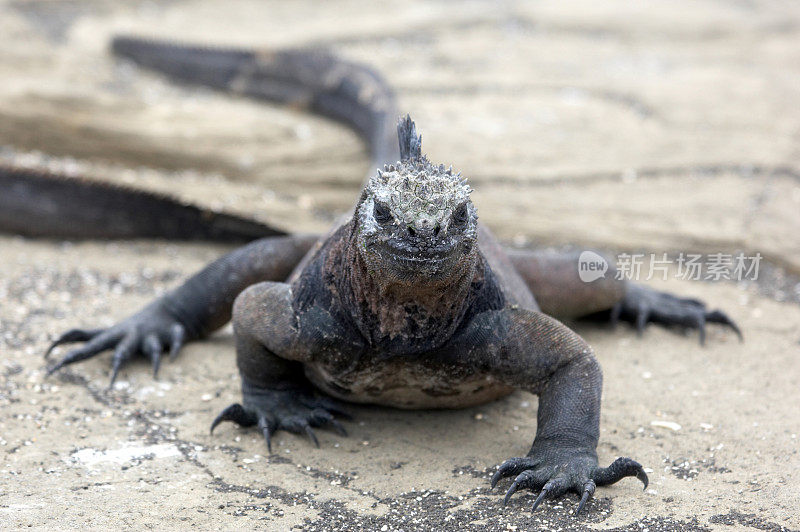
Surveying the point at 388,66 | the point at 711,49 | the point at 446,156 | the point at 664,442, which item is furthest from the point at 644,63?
the point at 664,442

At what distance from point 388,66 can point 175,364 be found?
19.8ft

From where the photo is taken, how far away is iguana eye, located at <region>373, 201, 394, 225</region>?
12.0 feet

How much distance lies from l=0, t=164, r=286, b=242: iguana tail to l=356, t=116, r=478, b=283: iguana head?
3.14 m

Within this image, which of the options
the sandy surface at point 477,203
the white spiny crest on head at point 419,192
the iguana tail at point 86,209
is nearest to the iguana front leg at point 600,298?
the sandy surface at point 477,203

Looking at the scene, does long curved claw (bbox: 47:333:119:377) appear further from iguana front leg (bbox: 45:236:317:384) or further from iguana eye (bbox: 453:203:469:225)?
iguana eye (bbox: 453:203:469:225)

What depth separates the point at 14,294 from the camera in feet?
19.6

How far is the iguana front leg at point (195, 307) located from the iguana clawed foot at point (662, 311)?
1.94 meters

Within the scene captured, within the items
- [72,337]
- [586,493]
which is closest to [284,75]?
[72,337]

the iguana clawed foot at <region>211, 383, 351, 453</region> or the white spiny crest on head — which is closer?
the white spiny crest on head

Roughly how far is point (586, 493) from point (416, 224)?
126 centimetres

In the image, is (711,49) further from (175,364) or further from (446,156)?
(175,364)

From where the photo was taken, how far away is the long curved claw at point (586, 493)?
3.76 m

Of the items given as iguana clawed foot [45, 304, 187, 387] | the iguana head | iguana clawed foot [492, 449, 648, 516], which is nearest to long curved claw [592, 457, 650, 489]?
iguana clawed foot [492, 449, 648, 516]

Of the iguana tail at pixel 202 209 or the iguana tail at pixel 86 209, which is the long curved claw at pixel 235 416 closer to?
the iguana tail at pixel 202 209
